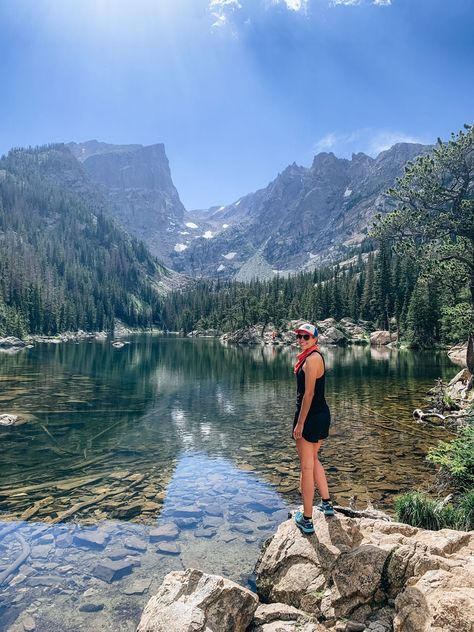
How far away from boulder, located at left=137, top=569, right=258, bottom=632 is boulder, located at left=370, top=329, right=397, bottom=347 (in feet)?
336

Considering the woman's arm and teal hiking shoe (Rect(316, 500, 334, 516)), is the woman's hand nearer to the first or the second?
the woman's arm

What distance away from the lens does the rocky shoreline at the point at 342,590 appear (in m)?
4.93

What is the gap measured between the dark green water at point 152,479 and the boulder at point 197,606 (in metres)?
1.71

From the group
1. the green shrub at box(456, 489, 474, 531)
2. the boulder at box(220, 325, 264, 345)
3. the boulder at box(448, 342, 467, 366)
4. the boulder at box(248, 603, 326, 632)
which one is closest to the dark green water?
the boulder at box(248, 603, 326, 632)

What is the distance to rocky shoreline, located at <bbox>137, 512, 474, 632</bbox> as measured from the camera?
16.2 feet

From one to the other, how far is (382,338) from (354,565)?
10362cm

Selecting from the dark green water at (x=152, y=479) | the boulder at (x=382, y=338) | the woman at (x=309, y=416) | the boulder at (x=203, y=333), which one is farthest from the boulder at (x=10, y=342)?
the woman at (x=309, y=416)

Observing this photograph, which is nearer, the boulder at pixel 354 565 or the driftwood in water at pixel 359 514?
the boulder at pixel 354 565

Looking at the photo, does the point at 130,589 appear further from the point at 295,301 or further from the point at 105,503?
the point at 295,301

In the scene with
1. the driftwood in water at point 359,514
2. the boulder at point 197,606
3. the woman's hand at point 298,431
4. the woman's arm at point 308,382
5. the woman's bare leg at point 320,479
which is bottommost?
the driftwood in water at point 359,514

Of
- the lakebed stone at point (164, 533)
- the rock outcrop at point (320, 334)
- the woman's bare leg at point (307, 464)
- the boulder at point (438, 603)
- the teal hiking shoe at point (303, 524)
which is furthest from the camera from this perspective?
the rock outcrop at point (320, 334)

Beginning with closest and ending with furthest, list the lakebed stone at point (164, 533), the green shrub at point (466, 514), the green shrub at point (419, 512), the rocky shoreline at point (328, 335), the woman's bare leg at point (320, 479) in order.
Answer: the woman's bare leg at point (320, 479), the green shrub at point (466, 514), the green shrub at point (419, 512), the lakebed stone at point (164, 533), the rocky shoreline at point (328, 335)

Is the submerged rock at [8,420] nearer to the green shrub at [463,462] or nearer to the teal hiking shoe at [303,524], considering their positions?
the teal hiking shoe at [303,524]

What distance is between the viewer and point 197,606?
536 cm
